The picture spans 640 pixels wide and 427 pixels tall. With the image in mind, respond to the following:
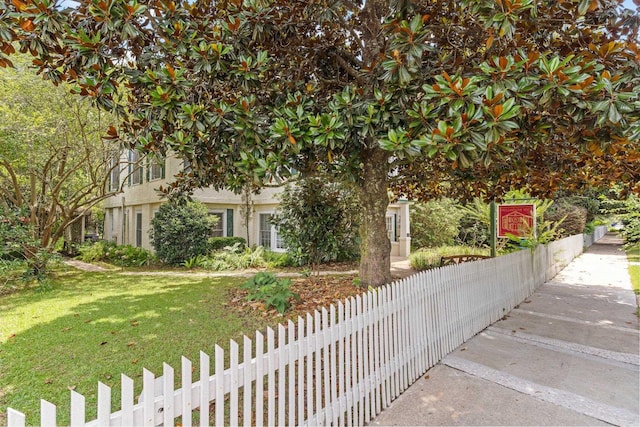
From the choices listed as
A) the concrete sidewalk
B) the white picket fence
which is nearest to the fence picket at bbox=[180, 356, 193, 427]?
the white picket fence

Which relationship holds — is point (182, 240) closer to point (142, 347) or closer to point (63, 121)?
point (63, 121)

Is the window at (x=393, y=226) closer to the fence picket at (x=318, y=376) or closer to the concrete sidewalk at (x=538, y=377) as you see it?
the concrete sidewalk at (x=538, y=377)

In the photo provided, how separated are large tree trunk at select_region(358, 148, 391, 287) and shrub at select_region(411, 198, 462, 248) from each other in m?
10.9

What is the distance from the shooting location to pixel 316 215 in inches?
349

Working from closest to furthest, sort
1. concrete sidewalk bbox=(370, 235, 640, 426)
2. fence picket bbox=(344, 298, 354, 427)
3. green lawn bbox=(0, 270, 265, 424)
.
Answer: fence picket bbox=(344, 298, 354, 427), concrete sidewalk bbox=(370, 235, 640, 426), green lawn bbox=(0, 270, 265, 424)

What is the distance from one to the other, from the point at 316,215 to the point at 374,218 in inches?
104

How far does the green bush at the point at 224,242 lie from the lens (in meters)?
14.3

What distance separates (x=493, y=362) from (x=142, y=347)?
16.1ft

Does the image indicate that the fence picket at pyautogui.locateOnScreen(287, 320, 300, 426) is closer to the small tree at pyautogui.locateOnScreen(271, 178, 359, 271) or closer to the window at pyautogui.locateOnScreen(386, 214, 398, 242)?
the small tree at pyautogui.locateOnScreen(271, 178, 359, 271)

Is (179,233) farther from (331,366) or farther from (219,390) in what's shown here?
(219,390)

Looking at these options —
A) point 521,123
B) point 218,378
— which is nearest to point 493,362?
point 521,123

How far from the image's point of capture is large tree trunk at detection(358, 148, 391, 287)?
6.34 metres

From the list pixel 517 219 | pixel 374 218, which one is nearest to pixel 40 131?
pixel 374 218

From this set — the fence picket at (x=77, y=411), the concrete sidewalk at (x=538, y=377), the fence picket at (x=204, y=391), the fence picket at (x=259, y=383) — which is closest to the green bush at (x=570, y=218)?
the concrete sidewalk at (x=538, y=377)
